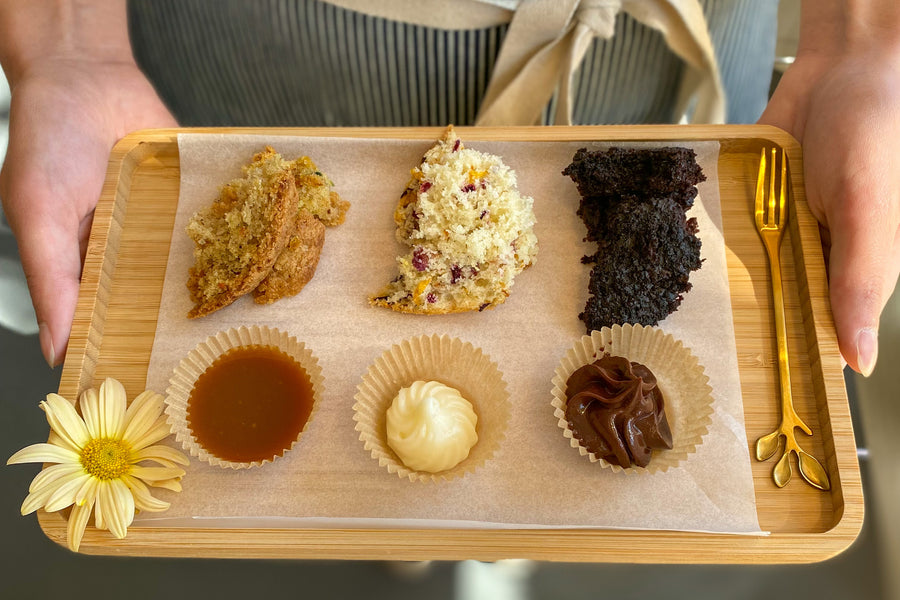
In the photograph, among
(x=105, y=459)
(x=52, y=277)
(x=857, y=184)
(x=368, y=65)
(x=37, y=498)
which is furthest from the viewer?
(x=368, y=65)

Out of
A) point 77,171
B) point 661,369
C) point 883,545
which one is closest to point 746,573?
point 883,545

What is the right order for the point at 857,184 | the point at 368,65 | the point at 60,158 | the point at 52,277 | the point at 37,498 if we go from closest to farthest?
the point at 37,498 → the point at 857,184 → the point at 52,277 → the point at 60,158 → the point at 368,65

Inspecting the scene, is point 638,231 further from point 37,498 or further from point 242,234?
point 37,498

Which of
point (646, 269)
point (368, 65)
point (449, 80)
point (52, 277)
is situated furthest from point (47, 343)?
point (646, 269)

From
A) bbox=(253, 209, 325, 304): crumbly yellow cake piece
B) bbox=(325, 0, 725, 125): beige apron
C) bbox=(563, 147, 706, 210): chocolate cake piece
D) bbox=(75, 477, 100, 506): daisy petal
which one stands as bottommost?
bbox=(75, 477, 100, 506): daisy petal

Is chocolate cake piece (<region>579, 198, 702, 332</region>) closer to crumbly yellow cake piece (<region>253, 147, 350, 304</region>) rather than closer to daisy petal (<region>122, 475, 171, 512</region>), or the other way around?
crumbly yellow cake piece (<region>253, 147, 350, 304</region>)

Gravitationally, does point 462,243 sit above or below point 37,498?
above

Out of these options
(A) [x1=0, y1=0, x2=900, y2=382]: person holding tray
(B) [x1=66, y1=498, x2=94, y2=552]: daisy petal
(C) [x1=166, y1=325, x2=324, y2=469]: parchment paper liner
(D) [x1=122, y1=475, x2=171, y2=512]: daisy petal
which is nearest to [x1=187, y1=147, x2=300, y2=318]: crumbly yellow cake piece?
(C) [x1=166, y1=325, x2=324, y2=469]: parchment paper liner
